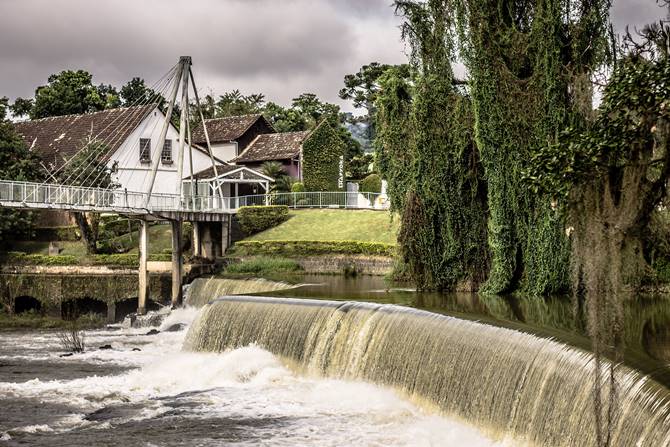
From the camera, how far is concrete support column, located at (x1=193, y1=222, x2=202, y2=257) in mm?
Answer: 44250

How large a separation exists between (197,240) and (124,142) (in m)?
13.4

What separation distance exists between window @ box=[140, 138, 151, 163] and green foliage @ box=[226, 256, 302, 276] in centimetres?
1825

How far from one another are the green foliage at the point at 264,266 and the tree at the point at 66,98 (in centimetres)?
3936

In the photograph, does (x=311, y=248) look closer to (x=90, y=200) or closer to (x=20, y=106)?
(x=90, y=200)

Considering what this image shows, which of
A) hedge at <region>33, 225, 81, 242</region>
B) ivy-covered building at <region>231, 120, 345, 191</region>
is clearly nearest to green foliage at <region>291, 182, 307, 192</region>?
ivy-covered building at <region>231, 120, 345, 191</region>

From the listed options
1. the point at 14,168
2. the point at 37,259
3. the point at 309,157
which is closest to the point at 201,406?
the point at 37,259

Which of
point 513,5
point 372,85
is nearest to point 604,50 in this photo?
point 513,5

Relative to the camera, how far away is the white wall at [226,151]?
65.1 metres

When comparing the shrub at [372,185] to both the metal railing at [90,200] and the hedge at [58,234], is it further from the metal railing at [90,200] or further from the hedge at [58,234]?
the hedge at [58,234]

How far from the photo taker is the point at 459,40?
2677 centimetres

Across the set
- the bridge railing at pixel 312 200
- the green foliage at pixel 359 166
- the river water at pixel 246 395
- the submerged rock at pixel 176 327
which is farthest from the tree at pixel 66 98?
the river water at pixel 246 395

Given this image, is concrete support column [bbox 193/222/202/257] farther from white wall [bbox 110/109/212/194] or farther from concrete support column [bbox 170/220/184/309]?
white wall [bbox 110/109/212/194]

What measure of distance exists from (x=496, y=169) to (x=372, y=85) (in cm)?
6511

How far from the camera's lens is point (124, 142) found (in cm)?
5494
